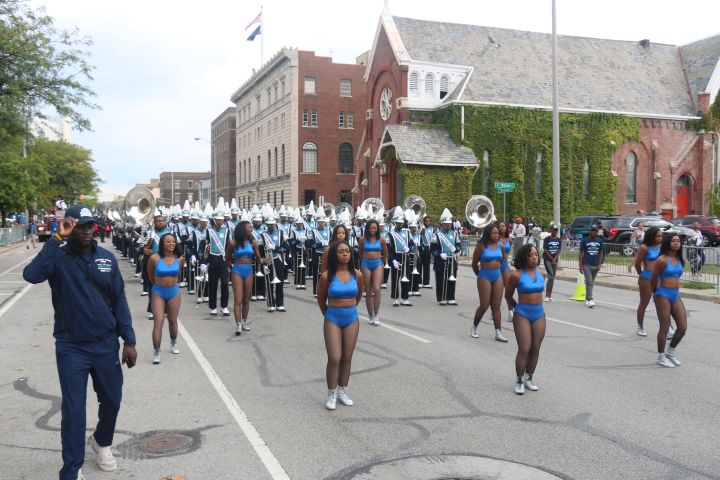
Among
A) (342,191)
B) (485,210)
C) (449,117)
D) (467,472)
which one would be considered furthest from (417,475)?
(342,191)

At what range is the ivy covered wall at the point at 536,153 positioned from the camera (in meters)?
41.4

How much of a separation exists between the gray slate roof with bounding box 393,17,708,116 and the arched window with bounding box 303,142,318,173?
2081 centimetres

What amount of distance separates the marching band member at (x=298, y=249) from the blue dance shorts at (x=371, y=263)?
551 centimetres

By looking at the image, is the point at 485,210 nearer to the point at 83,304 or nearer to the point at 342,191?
the point at 83,304

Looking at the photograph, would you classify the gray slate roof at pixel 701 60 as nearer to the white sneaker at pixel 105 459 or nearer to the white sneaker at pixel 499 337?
the white sneaker at pixel 499 337

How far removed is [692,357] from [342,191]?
5560 centimetres

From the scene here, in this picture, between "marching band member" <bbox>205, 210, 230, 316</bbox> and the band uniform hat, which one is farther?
"marching band member" <bbox>205, 210, 230, 316</bbox>

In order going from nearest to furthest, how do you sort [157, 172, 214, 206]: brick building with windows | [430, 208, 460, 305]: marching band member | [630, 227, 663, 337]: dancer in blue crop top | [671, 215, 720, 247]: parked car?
[630, 227, 663, 337]: dancer in blue crop top, [430, 208, 460, 305]: marching band member, [671, 215, 720, 247]: parked car, [157, 172, 214, 206]: brick building with windows

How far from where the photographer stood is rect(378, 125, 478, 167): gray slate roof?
39656 millimetres

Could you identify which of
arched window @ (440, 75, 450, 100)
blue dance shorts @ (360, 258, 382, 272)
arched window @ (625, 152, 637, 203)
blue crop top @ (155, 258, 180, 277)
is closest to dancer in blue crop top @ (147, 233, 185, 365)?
blue crop top @ (155, 258, 180, 277)

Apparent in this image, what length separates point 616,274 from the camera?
2178cm

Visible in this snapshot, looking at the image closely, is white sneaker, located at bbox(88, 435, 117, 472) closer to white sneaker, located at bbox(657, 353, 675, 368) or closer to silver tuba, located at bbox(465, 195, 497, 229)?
white sneaker, located at bbox(657, 353, 675, 368)

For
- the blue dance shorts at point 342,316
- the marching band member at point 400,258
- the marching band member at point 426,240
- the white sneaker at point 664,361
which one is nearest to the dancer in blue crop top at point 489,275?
the white sneaker at point 664,361

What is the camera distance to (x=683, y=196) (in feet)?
155
